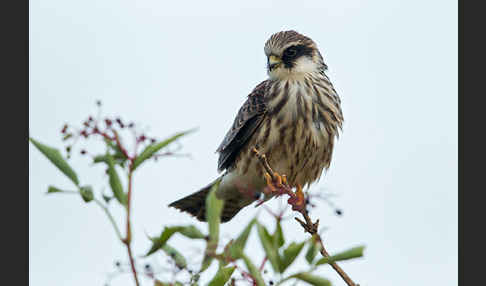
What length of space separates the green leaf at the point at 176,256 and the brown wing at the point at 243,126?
148 inches

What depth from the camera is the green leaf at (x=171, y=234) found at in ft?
5.23

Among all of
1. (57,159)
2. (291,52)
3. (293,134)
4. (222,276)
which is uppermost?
(291,52)

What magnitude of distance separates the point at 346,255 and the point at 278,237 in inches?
6.9

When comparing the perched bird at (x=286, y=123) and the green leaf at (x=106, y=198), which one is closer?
the green leaf at (x=106, y=198)

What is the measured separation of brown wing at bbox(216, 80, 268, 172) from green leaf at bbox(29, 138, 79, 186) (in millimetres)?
4141

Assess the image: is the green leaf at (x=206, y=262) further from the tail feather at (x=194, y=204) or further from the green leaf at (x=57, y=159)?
the tail feather at (x=194, y=204)

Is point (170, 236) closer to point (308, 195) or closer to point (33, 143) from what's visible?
point (33, 143)

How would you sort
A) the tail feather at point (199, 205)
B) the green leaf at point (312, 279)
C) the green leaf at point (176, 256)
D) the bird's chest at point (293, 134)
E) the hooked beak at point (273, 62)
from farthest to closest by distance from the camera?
the tail feather at point (199, 205)
the hooked beak at point (273, 62)
the bird's chest at point (293, 134)
the green leaf at point (176, 256)
the green leaf at point (312, 279)

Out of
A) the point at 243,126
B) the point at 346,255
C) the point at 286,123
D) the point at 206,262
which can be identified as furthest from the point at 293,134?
the point at 346,255

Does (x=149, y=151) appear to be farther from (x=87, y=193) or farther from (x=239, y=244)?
(x=239, y=244)

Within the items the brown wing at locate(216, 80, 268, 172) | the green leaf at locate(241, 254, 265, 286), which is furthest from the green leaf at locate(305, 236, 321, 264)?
the brown wing at locate(216, 80, 268, 172)

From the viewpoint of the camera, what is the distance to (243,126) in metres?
5.77

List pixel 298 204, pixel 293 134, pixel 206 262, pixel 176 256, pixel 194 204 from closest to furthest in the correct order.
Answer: pixel 206 262, pixel 176 256, pixel 298 204, pixel 293 134, pixel 194 204

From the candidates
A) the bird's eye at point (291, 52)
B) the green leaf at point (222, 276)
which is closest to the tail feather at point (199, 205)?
the bird's eye at point (291, 52)
